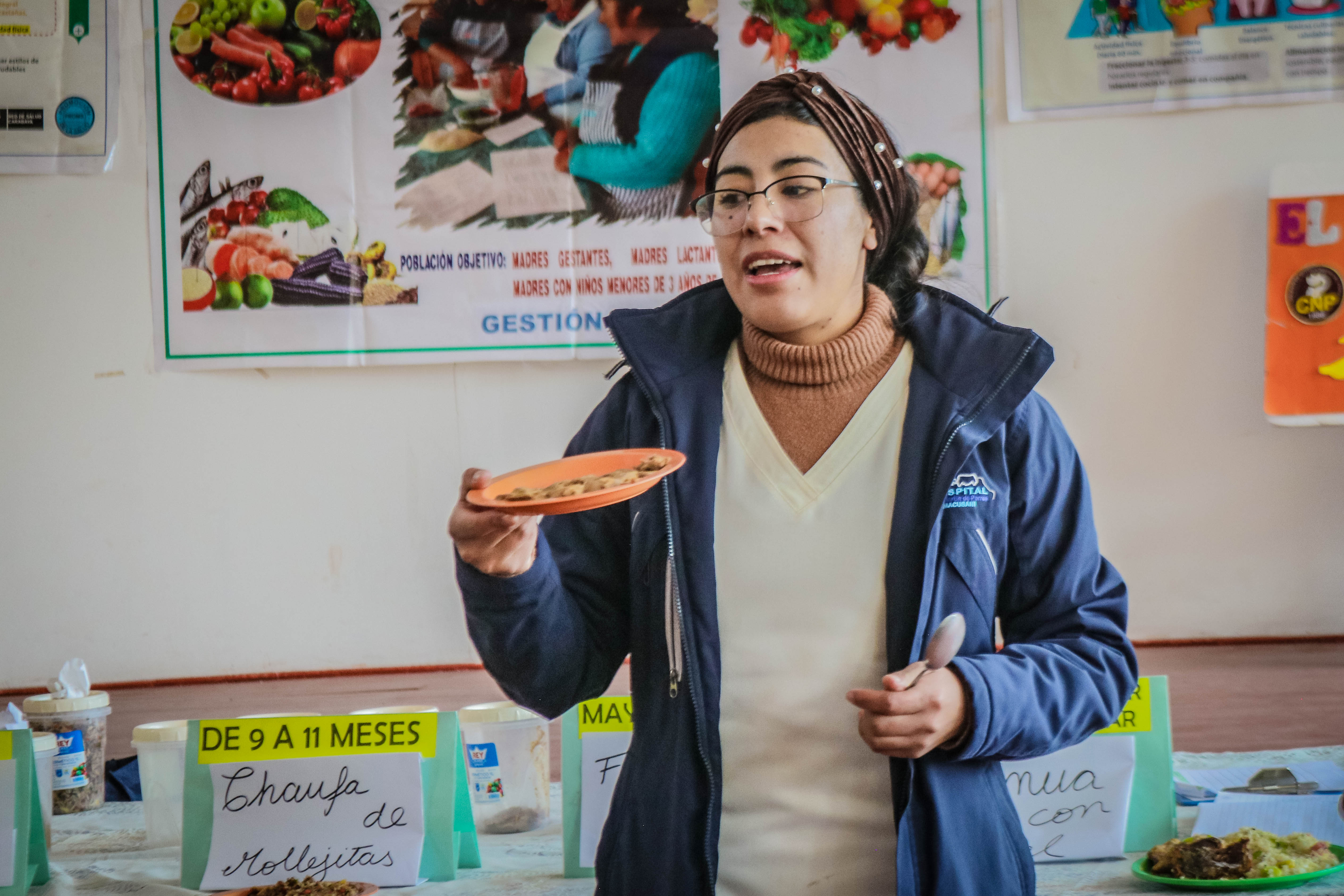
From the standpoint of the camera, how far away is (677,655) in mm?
913

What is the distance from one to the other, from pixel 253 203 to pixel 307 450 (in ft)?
2.20

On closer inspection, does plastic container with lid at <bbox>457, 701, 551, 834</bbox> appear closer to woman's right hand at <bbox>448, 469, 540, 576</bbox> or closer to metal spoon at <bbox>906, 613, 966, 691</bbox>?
woman's right hand at <bbox>448, 469, 540, 576</bbox>

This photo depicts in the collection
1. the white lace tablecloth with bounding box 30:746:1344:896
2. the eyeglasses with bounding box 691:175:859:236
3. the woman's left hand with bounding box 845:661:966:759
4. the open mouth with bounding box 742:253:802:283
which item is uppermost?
the eyeglasses with bounding box 691:175:859:236

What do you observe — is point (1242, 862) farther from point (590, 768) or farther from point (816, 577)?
point (590, 768)

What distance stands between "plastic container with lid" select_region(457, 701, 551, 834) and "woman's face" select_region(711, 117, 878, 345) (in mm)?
621

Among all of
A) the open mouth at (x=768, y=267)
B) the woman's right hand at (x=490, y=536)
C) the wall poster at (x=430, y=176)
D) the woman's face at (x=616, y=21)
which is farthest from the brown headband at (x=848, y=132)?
the woman's face at (x=616, y=21)

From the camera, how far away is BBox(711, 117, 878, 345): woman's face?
0.96 metres

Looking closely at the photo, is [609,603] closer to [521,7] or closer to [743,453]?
[743,453]

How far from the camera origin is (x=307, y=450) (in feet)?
9.73

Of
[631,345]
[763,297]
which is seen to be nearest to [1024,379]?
[763,297]

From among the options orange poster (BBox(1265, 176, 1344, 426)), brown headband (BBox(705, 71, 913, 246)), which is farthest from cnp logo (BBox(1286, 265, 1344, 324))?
brown headband (BBox(705, 71, 913, 246))

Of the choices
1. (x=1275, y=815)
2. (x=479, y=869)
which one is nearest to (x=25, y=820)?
(x=479, y=869)

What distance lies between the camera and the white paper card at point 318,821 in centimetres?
119

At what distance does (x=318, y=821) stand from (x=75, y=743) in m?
0.51
